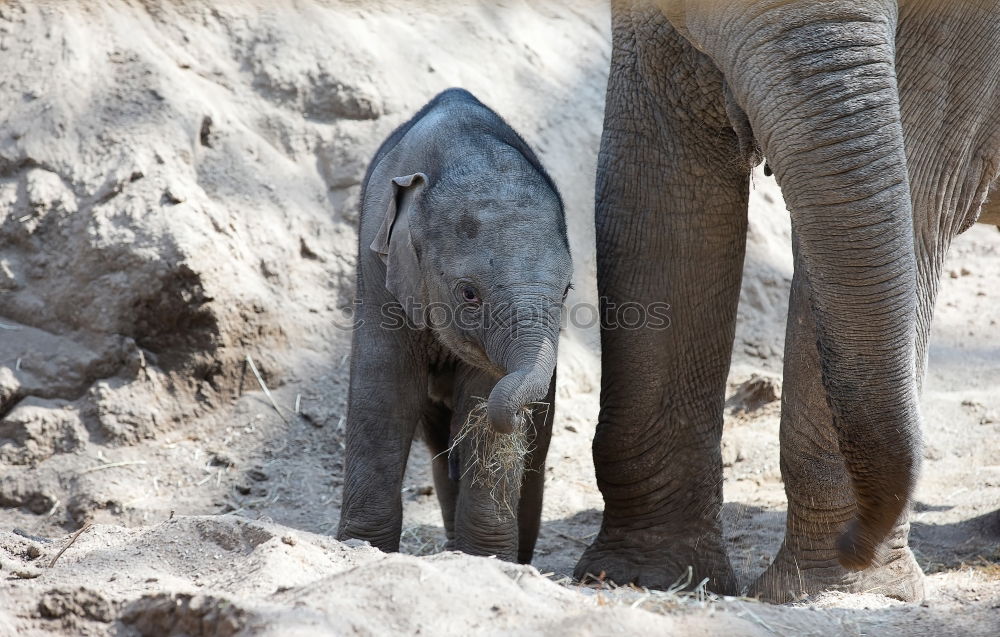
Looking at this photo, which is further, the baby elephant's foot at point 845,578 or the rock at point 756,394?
the rock at point 756,394

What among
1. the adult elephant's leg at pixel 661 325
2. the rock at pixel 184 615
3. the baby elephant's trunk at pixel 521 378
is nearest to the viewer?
the rock at pixel 184 615

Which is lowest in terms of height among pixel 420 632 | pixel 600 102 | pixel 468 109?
pixel 420 632

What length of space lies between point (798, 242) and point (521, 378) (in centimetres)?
104

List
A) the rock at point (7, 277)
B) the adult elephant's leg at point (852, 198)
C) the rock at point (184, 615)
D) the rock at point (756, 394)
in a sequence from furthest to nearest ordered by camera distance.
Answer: the rock at point (756, 394) < the rock at point (7, 277) < the adult elephant's leg at point (852, 198) < the rock at point (184, 615)

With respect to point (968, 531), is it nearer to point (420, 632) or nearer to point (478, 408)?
point (478, 408)

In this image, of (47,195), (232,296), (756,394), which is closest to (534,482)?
(232,296)

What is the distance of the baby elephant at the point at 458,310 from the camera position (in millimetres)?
4328

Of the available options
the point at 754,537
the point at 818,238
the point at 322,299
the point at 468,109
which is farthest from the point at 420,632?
the point at 322,299

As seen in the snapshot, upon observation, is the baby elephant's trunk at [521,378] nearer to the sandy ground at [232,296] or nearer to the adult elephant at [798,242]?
the sandy ground at [232,296]

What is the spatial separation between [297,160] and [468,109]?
262cm

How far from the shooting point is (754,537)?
234 inches

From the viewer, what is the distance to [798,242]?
13.6 ft

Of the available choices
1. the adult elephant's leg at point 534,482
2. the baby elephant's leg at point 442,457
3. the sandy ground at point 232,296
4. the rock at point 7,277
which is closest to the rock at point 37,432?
the sandy ground at point 232,296

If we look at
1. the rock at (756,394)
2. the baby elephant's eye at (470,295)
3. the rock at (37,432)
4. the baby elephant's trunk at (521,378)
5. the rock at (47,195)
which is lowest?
the rock at (37,432)
